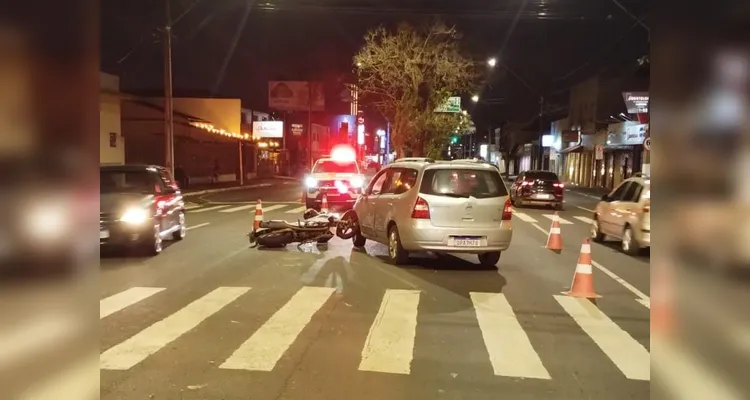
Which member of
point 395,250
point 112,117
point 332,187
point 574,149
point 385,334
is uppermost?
point 112,117

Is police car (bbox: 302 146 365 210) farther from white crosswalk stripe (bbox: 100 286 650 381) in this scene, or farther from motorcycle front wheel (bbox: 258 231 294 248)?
white crosswalk stripe (bbox: 100 286 650 381)

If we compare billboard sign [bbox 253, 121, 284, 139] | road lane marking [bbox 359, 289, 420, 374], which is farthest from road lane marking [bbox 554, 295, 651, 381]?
billboard sign [bbox 253, 121, 284, 139]

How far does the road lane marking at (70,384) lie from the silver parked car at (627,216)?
11.3 m

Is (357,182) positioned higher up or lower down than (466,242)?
higher up

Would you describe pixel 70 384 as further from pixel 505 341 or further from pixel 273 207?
pixel 273 207

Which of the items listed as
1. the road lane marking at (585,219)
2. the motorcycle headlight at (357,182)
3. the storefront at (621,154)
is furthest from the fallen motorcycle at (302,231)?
the storefront at (621,154)

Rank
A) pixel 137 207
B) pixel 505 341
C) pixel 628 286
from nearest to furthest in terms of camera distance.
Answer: pixel 505 341 → pixel 628 286 → pixel 137 207

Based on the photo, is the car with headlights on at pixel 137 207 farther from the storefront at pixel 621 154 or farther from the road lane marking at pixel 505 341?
the storefront at pixel 621 154

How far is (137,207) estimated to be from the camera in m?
12.1

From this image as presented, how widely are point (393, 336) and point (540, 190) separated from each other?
817 inches

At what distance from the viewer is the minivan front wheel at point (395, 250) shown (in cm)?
1177

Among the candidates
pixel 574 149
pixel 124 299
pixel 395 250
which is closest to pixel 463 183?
pixel 395 250

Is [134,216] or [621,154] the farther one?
[621,154]

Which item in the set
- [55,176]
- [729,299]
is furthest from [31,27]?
[729,299]
